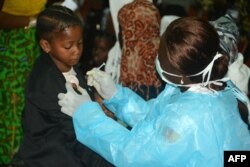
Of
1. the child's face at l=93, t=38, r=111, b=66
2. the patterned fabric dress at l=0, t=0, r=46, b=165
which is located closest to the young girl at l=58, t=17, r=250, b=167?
the patterned fabric dress at l=0, t=0, r=46, b=165

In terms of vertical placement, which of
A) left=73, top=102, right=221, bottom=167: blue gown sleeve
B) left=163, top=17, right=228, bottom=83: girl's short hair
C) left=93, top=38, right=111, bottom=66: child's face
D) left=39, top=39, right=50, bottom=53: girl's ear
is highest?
left=163, top=17, right=228, bottom=83: girl's short hair

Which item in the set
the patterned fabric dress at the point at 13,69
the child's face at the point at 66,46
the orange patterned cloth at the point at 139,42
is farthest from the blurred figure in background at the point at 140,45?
the child's face at the point at 66,46

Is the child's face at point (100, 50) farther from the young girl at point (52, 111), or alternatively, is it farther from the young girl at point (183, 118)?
the young girl at point (183, 118)

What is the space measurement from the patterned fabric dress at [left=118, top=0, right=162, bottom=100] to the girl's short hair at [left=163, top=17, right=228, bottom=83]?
0.98 m

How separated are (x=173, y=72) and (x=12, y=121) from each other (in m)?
1.47

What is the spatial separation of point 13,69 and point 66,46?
851 mm

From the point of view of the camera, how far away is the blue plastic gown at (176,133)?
51.8 inches

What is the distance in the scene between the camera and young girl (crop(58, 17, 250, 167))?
1317 mm

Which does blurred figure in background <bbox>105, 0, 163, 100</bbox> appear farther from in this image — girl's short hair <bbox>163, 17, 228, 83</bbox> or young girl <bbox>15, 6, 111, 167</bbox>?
girl's short hair <bbox>163, 17, 228, 83</bbox>

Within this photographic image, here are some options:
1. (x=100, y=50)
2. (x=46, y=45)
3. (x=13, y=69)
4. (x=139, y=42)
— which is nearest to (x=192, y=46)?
(x=46, y=45)

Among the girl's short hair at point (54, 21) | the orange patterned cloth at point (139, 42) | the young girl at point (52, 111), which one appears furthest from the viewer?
the orange patterned cloth at point (139, 42)

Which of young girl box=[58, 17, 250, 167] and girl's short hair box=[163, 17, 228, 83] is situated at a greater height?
girl's short hair box=[163, 17, 228, 83]

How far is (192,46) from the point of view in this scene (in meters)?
1.31

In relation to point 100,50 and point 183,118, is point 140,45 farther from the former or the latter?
point 183,118
